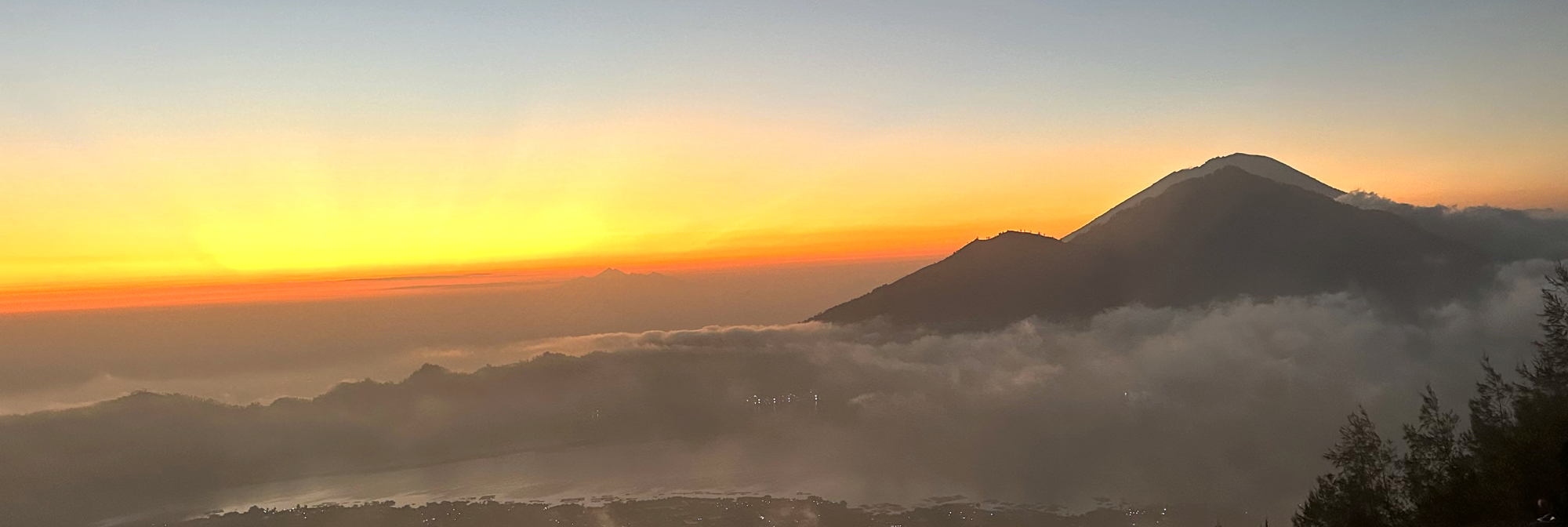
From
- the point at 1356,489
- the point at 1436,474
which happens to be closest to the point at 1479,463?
the point at 1436,474

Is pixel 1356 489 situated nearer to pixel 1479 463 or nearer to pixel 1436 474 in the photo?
pixel 1436 474

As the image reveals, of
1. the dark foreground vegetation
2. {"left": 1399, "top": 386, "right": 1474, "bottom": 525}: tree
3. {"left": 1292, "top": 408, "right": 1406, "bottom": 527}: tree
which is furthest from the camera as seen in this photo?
{"left": 1292, "top": 408, "right": 1406, "bottom": 527}: tree

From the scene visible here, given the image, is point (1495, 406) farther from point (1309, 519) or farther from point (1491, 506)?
point (1491, 506)

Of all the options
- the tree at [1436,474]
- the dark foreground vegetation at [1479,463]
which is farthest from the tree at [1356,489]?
the tree at [1436,474]

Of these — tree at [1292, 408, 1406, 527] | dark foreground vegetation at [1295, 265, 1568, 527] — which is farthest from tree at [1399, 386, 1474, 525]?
tree at [1292, 408, 1406, 527]

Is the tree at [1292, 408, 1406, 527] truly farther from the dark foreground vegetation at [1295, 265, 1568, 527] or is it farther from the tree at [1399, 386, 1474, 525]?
the tree at [1399, 386, 1474, 525]

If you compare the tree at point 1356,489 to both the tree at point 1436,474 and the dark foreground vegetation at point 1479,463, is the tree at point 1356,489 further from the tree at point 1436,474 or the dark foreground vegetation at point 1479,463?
the tree at point 1436,474

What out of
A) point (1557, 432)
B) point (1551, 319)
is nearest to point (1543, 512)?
point (1557, 432)
